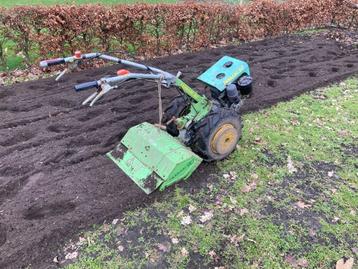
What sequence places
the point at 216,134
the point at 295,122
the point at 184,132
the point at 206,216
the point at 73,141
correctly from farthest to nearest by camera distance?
the point at 295,122
the point at 73,141
the point at 184,132
the point at 216,134
the point at 206,216

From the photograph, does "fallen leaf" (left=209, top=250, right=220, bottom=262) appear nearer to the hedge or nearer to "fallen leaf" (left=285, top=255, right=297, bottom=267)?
"fallen leaf" (left=285, top=255, right=297, bottom=267)

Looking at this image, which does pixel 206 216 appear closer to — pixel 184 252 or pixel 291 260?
pixel 184 252

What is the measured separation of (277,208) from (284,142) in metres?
1.56

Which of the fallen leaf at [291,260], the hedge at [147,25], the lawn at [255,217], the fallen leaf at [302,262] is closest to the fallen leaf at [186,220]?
the lawn at [255,217]

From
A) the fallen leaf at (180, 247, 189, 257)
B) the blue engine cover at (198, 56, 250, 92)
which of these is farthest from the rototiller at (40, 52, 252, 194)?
the fallen leaf at (180, 247, 189, 257)

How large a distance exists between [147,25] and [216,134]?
535 centimetres

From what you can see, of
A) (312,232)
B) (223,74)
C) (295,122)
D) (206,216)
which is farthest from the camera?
(295,122)

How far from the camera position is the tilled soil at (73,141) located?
4.01 meters

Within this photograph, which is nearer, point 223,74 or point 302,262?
point 302,262

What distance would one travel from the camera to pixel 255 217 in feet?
14.2

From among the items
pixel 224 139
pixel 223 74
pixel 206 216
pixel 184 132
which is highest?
pixel 223 74

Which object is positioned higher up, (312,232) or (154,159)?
(154,159)

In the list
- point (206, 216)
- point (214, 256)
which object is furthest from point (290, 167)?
point (214, 256)

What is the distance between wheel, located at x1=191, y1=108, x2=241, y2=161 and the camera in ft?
15.0
